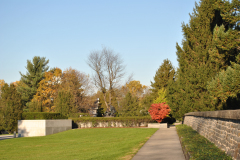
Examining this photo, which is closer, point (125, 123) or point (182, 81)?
point (182, 81)

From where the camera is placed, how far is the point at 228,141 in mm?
7527

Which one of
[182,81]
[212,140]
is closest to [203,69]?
[182,81]

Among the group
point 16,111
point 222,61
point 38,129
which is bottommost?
point 38,129

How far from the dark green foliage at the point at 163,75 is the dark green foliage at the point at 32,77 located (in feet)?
100

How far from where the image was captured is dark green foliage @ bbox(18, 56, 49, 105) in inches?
2404

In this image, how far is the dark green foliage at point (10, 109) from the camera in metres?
29.5

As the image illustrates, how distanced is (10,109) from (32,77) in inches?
1361

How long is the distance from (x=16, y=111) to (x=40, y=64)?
3593 cm

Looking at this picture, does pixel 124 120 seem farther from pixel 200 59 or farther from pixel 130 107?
pixel 200 59

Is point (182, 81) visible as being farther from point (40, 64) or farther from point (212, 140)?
point (40, 64)

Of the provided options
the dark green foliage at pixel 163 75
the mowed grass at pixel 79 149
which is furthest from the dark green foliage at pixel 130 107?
the mowed grass at pixel 79 149

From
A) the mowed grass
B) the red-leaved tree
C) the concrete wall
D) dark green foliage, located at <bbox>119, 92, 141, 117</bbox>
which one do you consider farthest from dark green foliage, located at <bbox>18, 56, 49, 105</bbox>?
the mowed grass

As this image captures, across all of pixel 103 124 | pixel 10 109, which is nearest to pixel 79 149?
pixel 10 109

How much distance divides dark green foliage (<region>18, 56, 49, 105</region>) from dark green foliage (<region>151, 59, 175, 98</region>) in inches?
1202
